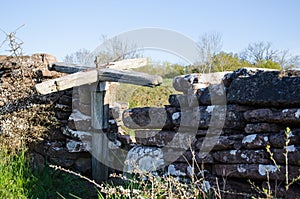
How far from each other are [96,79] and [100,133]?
0.96 m

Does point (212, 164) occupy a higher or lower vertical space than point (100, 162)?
higher

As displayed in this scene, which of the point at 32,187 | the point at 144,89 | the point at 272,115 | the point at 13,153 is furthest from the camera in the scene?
the point at 144,89

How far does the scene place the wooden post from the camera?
20.4 feet

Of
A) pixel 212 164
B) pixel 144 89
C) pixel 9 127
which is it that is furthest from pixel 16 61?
pixel 144 89

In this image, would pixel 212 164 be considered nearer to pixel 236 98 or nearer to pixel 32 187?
pixel 236 98

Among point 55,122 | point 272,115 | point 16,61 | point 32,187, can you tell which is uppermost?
point 16,61

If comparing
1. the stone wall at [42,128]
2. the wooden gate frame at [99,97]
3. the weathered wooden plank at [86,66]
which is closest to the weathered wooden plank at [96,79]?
the wooden gate frame at [99,97]

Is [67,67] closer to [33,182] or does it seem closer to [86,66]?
[86,66]

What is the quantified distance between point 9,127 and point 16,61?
1299 millimetres

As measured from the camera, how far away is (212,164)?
4441 mm

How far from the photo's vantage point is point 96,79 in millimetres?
5918

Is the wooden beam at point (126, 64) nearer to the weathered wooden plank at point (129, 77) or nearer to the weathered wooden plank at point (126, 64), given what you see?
the weathered wooden plank at point (126, 64)

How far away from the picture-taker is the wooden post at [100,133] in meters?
6.23

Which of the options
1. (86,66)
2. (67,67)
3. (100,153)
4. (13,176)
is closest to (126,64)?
(86,66)
